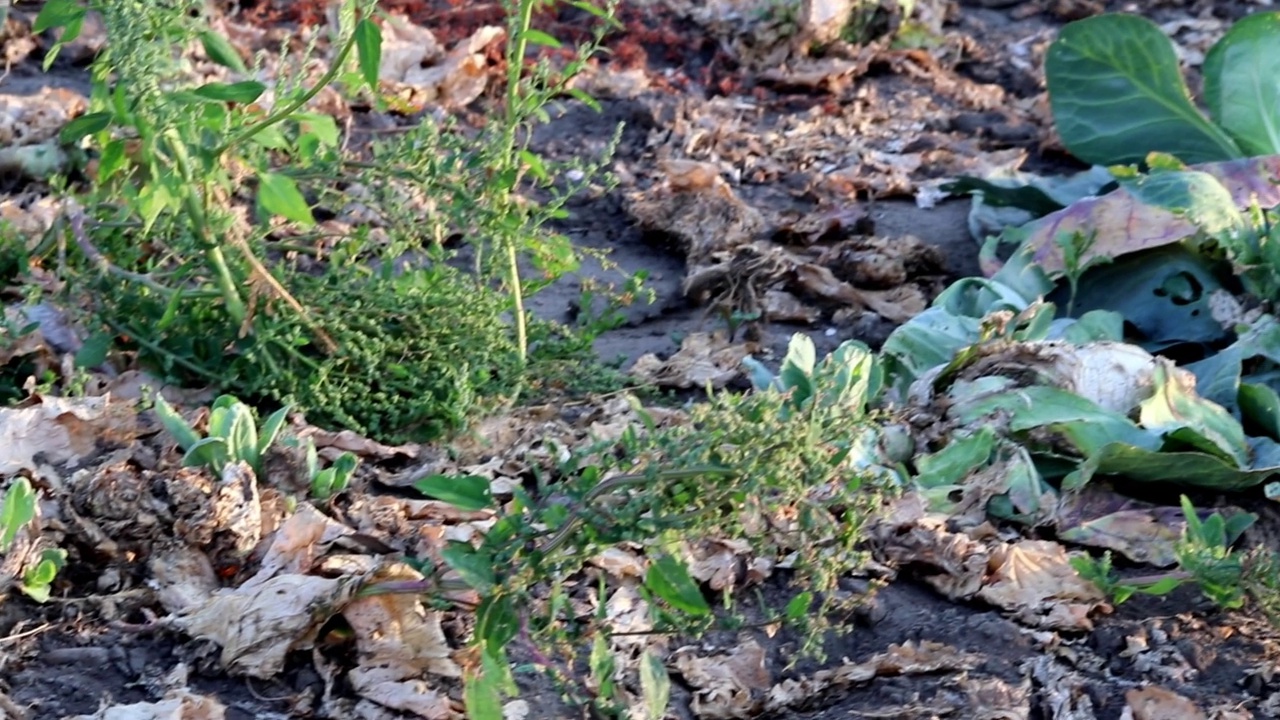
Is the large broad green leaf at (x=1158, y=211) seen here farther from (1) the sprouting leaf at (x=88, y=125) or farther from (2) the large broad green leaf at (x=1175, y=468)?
(1) the sprouting leaf at (x=88, y=125)

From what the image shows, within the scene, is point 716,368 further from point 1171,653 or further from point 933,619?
point 1171,653

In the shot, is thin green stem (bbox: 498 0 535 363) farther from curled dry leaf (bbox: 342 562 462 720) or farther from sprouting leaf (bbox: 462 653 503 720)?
sprouting leaf (bbox: 462 653 503 720)

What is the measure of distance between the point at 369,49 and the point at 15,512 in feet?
3.21

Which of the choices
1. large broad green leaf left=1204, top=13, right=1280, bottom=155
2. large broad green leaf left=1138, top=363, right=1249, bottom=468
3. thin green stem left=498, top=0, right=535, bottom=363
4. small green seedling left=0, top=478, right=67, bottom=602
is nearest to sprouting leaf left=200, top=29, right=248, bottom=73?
thin green stem left=498, top=0, right=535, bottom=363

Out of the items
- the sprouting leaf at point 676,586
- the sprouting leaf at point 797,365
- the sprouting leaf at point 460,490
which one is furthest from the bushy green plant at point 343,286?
the sprouting leaf at point 676,586

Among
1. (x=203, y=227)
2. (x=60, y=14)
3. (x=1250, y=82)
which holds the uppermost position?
(x=60, y=14)

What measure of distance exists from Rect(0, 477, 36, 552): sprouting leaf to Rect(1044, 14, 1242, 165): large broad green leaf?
329cm

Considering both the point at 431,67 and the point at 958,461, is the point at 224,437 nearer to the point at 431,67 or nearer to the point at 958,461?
the point at 958,461

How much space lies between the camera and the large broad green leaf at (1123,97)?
4367 millimetres

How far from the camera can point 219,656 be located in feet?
7.97

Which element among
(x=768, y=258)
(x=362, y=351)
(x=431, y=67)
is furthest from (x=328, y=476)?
(x=431, y=67)

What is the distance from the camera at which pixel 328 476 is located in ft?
9.29

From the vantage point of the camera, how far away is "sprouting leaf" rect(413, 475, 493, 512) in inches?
83.0

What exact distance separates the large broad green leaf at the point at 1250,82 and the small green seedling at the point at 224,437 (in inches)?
116
